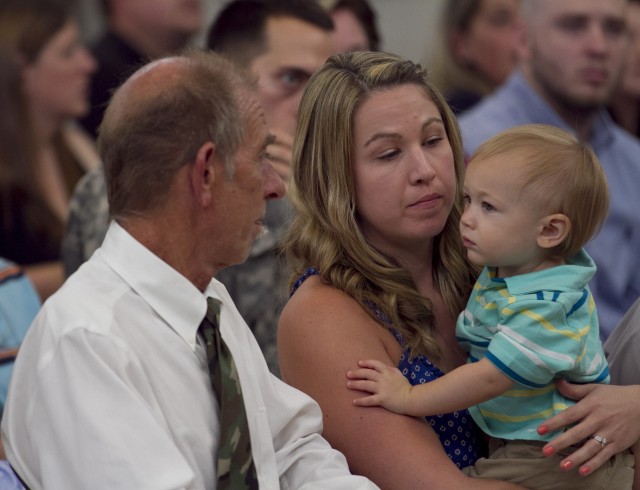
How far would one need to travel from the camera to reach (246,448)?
7.11 feet

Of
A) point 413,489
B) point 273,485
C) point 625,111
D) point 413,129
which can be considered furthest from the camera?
point 625,111

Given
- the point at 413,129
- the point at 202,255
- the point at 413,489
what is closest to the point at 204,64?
the point at 202,255

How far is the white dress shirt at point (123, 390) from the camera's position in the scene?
1943 mm

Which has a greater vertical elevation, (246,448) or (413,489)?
(246,448)

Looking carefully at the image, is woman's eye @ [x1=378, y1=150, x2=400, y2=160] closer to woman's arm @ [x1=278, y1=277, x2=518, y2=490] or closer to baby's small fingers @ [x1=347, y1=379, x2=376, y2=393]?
woman's arm @ [x1=278, y1=277, x2=518, y2=490]

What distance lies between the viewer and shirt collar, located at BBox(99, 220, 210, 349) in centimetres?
210

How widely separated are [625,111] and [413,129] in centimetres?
409

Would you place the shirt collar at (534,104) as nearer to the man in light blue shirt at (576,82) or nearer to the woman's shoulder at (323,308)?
the man in light blue shirt at (576,82)

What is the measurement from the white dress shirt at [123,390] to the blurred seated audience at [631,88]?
4416 mm

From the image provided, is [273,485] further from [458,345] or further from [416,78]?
[416,78]

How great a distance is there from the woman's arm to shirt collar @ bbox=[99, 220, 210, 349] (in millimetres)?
424

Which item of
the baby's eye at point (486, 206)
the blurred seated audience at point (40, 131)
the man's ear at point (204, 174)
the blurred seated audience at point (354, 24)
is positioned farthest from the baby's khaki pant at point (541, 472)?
the blurred seated audience at point (354, 24)

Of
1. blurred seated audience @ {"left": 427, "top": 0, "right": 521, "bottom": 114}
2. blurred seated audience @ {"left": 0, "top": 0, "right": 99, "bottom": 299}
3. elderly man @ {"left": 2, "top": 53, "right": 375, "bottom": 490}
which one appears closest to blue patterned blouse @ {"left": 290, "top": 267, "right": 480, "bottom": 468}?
elderly man @ {"left": 2, "top": 53, "right": 375, "bottom": 490}

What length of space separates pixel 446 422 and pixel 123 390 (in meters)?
0.87
